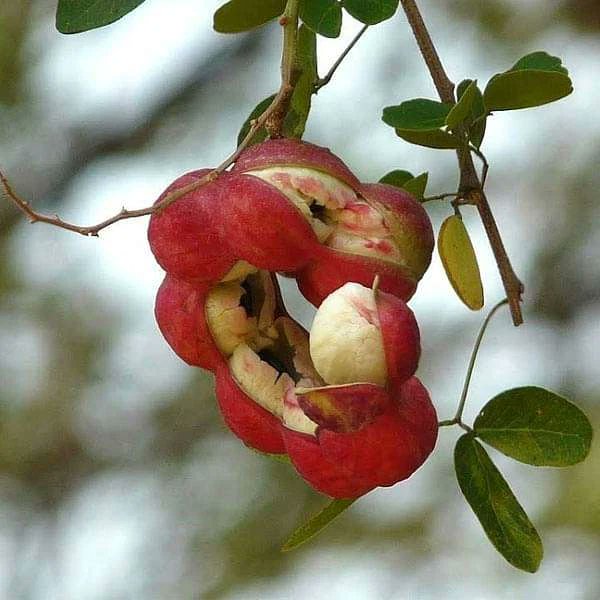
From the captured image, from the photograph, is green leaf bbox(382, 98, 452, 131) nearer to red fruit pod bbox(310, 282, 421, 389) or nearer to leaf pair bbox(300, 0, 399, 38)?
leaf pair bbox(300, 0, 399, 38)

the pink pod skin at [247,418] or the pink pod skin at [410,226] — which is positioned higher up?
the pink pod skin at [410,226]

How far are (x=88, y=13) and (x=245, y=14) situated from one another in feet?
0.37

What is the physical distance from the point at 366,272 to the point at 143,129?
2242 millimetres

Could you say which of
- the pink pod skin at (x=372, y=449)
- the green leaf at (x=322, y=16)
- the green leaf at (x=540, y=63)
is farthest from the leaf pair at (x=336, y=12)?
the pink pod skin at (x=372, y=449)

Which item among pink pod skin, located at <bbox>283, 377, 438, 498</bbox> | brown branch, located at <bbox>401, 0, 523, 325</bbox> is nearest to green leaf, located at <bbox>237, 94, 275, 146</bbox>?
brown branch, located at <bbox>401, 0, 523, 325</bbox>

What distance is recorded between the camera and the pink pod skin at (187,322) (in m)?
0.74

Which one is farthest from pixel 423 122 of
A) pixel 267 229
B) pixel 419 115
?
pixel 267 229

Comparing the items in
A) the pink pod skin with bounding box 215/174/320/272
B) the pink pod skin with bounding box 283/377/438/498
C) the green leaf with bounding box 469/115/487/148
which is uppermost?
the pink pod skin with bounding box 215/174/320/272

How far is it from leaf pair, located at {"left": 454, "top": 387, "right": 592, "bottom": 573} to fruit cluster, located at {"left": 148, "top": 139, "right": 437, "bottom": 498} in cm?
22

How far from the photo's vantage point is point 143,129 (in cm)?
287

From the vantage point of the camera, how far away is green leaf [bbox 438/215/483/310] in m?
0.85

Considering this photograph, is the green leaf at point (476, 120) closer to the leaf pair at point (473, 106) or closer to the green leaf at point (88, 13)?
the leaf pair at point (473, 106)

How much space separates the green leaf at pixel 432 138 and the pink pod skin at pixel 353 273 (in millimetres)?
A: 172

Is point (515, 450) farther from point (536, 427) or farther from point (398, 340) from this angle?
point (398, 340)
